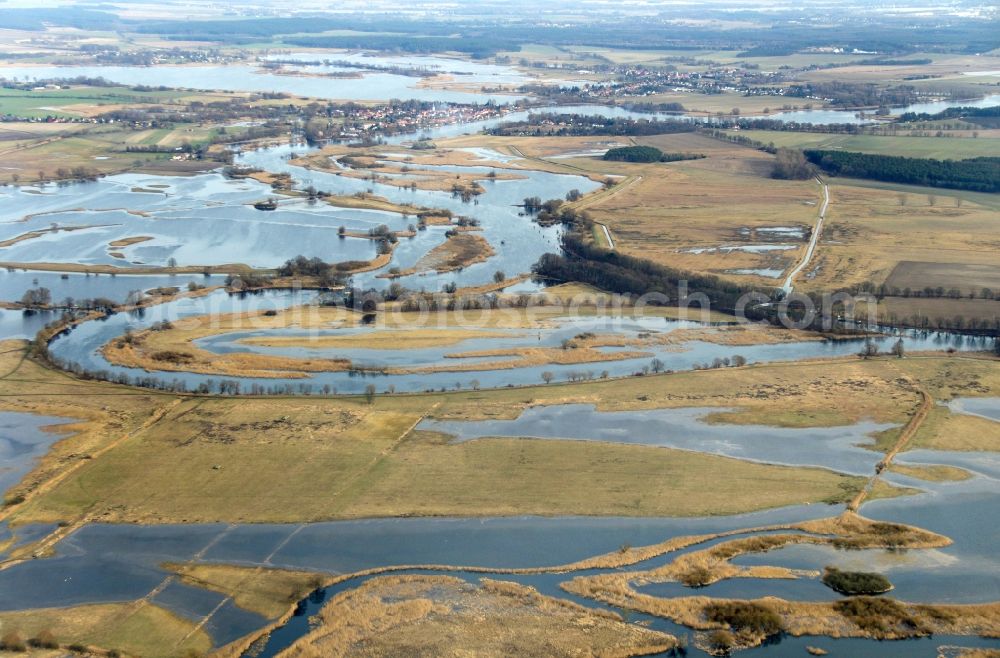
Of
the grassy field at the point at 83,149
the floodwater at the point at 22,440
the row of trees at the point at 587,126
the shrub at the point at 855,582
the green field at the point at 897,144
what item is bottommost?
the shrub at the point at 855,582

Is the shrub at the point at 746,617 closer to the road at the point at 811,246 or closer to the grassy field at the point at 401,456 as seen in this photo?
the grassy field at the point at 401,456

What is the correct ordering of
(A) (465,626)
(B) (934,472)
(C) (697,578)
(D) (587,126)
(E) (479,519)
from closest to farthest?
(A) (465,626) → (C) (697,578) → (E) (479,519) → (B) (934,472) → (D) (587,126)

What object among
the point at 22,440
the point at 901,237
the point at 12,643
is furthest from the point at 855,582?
the point at 901,237

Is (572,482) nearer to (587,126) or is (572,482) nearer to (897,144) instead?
(897,144)

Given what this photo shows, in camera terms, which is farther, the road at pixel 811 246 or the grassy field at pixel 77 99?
the grassy field at pixel 77 99

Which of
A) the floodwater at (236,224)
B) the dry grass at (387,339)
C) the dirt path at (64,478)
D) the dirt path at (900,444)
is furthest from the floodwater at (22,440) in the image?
the dirt path at (900,444)

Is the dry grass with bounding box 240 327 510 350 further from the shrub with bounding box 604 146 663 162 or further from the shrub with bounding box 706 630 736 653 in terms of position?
the shrub with bounding box 604 146 663 162

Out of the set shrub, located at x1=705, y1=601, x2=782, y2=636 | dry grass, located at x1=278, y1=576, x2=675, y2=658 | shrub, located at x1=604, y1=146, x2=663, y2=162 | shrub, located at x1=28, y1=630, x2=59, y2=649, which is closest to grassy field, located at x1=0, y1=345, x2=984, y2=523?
dry grass, located at x1=278, y1=576, x2=675, y2=658
